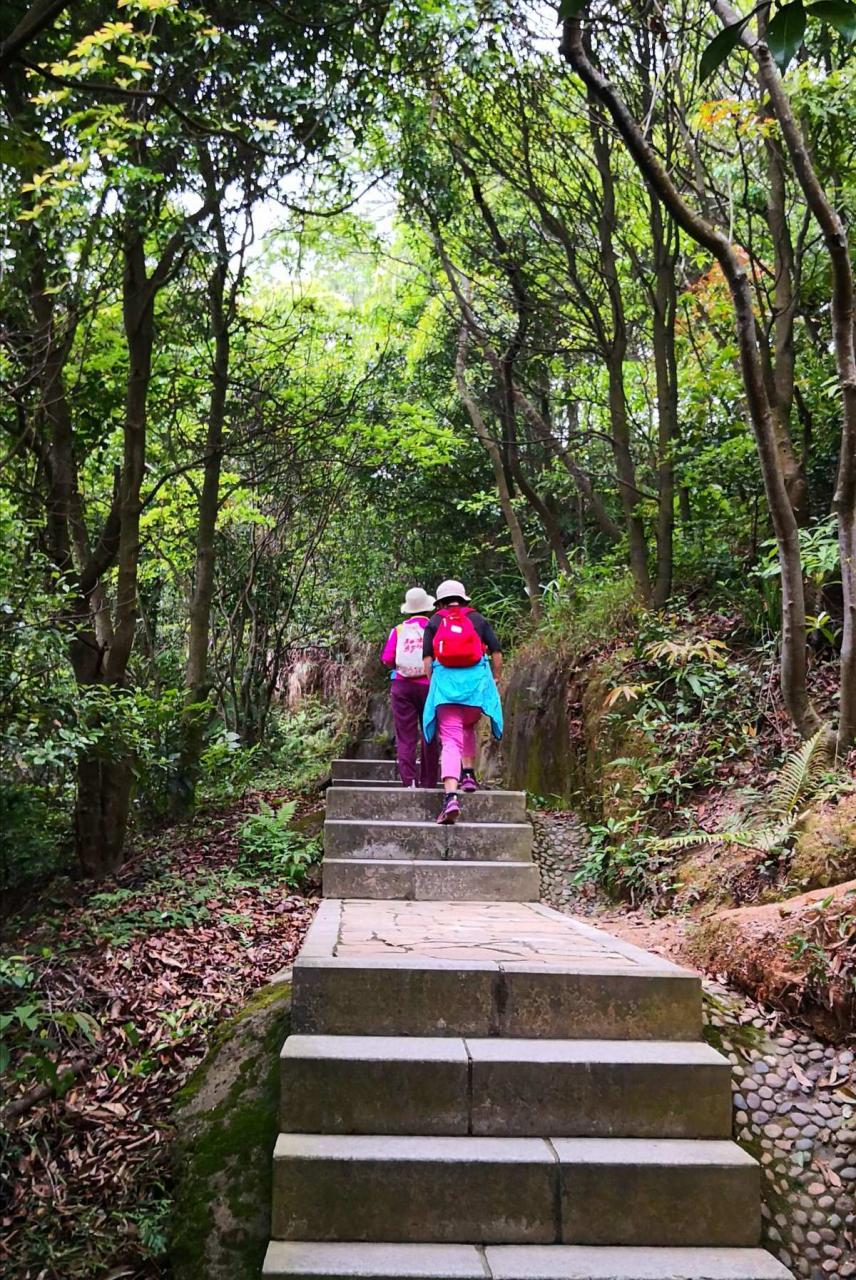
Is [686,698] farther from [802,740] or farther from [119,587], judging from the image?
[119,587]

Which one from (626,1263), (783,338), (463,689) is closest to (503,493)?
Result: (783,338)

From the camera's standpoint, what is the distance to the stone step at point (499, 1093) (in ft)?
10.4

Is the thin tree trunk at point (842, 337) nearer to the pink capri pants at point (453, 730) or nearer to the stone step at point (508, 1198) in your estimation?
the pink capri pants at point (453, 730)

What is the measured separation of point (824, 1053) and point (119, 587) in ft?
20.2

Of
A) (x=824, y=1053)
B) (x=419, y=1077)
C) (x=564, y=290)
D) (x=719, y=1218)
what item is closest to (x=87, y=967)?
(x=419, y=1077)

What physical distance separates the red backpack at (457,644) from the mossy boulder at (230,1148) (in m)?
3.29

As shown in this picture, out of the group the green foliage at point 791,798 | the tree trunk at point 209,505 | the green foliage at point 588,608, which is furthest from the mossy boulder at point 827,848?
the tree trunk at point 209,505

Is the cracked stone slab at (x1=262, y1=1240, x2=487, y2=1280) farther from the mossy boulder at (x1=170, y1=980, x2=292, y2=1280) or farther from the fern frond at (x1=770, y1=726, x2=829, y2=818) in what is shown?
the fern frond at (x1=770, y1=726, x2=829, y2=818)

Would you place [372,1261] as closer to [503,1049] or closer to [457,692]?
[503,1049]

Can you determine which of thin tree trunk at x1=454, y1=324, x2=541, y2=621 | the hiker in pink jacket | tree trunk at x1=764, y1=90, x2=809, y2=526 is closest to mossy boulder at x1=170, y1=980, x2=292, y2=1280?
the hiker in pink jacket

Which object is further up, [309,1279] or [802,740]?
[802,740]

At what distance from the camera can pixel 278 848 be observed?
279 inches

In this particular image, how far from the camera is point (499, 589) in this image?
13305 mm

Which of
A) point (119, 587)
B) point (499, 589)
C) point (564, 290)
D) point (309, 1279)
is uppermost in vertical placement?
point (564, 290)
